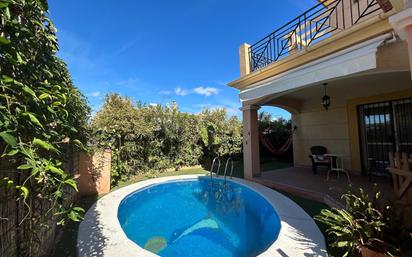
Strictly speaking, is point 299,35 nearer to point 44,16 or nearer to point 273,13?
point 273,13

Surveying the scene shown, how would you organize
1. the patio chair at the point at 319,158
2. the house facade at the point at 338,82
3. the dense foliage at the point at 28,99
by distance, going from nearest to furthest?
the dense foliage at the point at 28,99
the house facade at the point at 338,82
the patio chair at the point at 319,158

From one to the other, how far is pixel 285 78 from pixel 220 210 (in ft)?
19.7

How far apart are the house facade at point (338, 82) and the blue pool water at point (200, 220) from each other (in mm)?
2675

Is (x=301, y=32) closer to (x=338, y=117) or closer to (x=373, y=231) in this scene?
(x=338, y=117)

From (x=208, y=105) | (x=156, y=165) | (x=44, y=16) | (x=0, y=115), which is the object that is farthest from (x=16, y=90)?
(x=208, y=105)

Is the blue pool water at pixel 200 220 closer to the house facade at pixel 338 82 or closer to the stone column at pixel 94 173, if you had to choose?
the stone column at pixel 94 173

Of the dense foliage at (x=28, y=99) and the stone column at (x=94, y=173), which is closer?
the dense foliage at (x=28, y=99)

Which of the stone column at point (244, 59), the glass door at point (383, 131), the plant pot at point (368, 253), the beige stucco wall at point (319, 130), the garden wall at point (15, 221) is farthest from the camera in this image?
the beige stucco wall at point (319, 130)

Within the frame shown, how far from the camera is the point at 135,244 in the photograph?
5.06 m

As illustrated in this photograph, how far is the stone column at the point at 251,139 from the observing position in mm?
11273

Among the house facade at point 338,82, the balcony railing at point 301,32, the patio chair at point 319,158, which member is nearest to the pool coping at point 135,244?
the house facade at point 338,82


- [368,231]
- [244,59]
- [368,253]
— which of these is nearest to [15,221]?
[368,253]

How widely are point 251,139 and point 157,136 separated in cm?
707

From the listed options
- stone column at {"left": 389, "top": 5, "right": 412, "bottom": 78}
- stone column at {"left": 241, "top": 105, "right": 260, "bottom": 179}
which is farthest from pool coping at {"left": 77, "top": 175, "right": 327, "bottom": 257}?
stone column at {"left": 389, "top": 5, "right": 412, "bottom": 78}
